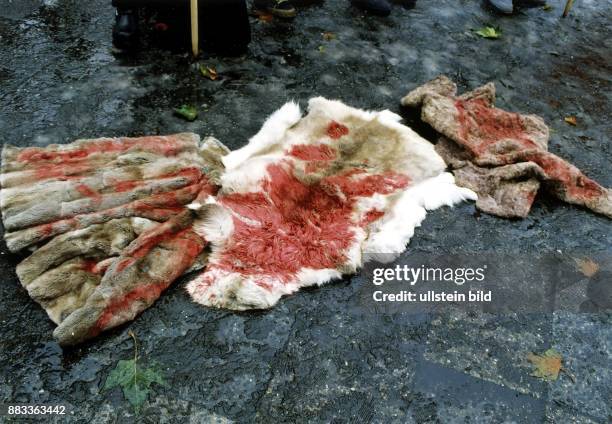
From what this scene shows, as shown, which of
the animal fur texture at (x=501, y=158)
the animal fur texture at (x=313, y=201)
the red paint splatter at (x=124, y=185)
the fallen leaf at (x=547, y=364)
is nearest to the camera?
the fallen leaf at (x=547, y=364)

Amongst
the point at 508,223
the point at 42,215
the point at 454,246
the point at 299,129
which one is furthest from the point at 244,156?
the point at 508,223

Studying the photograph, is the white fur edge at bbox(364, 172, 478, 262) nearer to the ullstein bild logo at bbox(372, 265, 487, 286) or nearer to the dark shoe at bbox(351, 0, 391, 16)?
the ullstein bild logo at bbox(372, 265, 487, 286)

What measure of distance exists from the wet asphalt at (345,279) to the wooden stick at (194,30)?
3.8 inches

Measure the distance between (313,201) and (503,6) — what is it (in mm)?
3777

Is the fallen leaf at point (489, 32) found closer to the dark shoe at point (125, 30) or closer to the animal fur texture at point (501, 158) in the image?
the animal fur texture at point (501, 158)

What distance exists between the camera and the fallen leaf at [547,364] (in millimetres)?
2246

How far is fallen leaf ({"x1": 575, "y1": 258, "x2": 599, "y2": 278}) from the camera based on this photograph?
2.76 metres

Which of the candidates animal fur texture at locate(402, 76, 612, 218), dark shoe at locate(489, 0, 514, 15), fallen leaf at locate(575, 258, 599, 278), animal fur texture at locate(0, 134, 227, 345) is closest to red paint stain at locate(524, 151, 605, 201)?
animal fur texture at locate(402, 76, 612, 218)

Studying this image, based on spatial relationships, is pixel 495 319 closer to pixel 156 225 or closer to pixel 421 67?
pixel 156 225

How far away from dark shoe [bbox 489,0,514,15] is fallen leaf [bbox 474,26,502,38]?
1.49 feet

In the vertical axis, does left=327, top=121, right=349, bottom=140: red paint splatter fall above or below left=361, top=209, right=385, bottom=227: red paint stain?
above

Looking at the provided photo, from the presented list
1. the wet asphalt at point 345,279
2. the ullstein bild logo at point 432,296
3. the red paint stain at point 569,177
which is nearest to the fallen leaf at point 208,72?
the wet asphalt at point 345,279

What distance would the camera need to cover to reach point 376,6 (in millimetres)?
4809

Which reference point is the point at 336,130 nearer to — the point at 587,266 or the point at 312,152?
the point at 312,152
